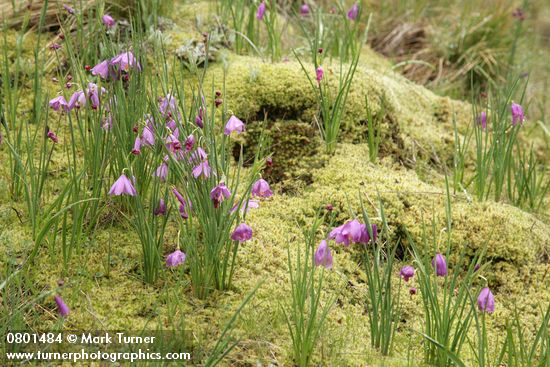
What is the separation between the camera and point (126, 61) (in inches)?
98.3

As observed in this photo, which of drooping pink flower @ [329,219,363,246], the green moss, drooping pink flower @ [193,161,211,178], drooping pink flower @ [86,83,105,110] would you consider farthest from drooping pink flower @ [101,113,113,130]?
drooping pink flower @ [329,219,363,246]

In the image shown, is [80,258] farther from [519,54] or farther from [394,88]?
[519,54]

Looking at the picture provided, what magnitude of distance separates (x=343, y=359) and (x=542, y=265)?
47.0 inches

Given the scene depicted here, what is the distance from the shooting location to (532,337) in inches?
101

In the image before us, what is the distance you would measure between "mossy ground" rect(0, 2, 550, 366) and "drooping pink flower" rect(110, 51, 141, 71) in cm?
58

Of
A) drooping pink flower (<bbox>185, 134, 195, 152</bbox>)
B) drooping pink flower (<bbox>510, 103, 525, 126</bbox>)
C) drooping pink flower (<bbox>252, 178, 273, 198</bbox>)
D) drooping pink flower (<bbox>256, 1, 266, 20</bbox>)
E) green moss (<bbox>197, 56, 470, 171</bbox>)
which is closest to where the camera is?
drooping pink flower (<bbox>185, 134, 195, 152</bbox>)

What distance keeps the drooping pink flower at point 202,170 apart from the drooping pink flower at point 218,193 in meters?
0.06

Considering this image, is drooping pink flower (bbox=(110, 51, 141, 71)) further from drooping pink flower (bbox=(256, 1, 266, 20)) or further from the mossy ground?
drooping pink flower (bbox=(256, 1, 266, 20))

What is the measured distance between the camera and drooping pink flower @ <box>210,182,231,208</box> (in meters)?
2.20

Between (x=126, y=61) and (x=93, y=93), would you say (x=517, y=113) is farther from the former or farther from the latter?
(x=93, y=93)

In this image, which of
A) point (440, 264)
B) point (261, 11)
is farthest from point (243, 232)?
point (261, 11)

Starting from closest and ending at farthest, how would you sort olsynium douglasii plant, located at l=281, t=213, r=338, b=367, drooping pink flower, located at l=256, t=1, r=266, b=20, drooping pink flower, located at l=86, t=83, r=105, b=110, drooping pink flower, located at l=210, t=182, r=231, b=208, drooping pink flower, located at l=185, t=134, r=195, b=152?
olsynium douglasii plant, located at l=281, t=213, r=338, b=367
drooping pink flower, located at l=210, t=182, r=231, b=208
drooping pink flower, located at l=185, t=134, r=195, b=152
drooping pink flower, located at l=86, t=83, r=105, b=110
drooping pink flower, located at l=256, t=1, r=266, b=20

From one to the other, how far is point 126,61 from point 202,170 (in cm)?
56

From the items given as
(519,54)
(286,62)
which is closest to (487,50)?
(519,54)
